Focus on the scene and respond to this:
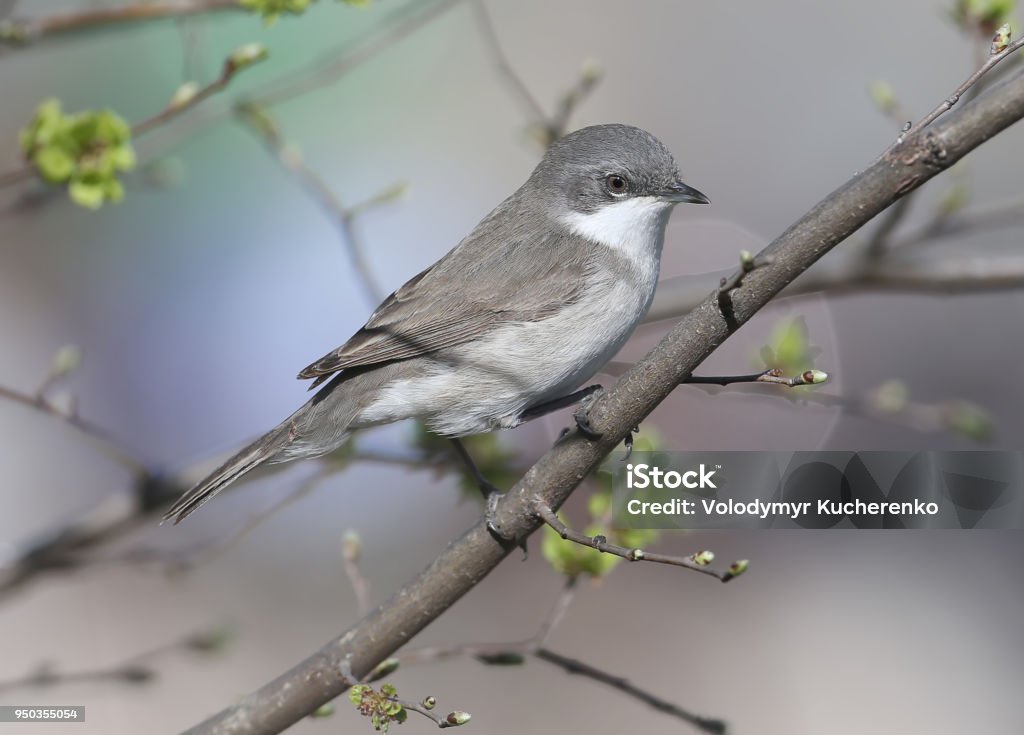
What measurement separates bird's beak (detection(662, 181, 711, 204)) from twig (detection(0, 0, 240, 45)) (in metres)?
1.39

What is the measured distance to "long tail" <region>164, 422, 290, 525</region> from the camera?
266 cm

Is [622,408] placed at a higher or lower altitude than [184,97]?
lower

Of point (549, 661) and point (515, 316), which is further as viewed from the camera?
point (515, 316)

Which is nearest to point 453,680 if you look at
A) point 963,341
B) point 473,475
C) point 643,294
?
point 473,475

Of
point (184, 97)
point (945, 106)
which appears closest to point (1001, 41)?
point (945, 106)

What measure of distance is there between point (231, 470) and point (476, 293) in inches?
37.4

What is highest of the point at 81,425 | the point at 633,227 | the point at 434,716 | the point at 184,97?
the point at 633,227

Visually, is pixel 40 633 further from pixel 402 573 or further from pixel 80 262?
pixel 80 262

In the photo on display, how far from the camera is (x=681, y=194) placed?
3.10m

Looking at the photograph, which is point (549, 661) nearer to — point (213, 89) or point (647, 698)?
point (647, 698)

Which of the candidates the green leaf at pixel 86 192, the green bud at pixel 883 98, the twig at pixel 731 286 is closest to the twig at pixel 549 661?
the twig at pixel 731 286

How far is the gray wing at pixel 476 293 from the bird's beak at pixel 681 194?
0.32 m

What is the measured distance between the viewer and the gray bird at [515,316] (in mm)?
2971

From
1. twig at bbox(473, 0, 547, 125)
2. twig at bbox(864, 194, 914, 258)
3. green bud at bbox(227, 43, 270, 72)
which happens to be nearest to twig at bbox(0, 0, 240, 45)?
green bud at bbox(227, 43, 270, 72)
